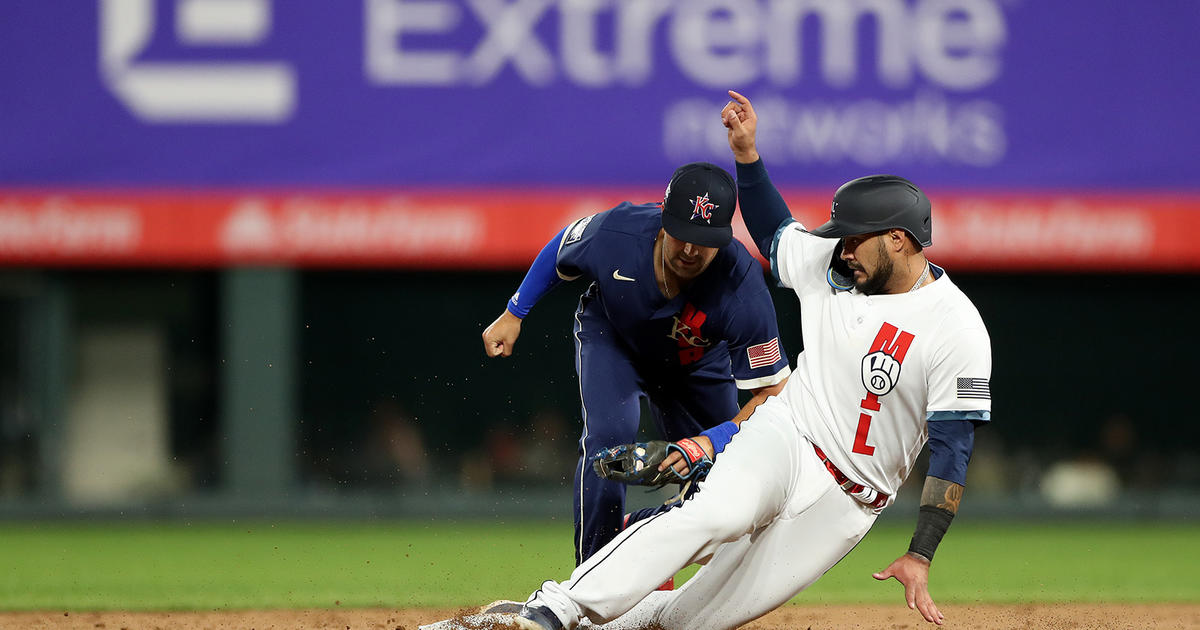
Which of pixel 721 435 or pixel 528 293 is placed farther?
pixel 528 293

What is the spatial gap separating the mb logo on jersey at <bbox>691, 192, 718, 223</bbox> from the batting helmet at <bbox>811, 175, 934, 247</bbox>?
55 centimetres

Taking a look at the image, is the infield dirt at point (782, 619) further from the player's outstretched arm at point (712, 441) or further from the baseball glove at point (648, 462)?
the baseball glove at point (648, 462)

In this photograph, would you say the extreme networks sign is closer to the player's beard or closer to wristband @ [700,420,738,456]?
wristband @ [700,420,738,456]

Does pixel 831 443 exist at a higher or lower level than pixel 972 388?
lower

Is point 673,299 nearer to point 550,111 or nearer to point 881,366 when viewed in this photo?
point 881,366

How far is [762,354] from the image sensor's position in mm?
4879

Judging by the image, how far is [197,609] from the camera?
19.4 feet

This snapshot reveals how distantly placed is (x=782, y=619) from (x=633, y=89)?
22.8 ft

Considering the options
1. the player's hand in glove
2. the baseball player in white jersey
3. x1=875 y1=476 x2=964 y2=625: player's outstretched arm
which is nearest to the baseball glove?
the player's hand in glove

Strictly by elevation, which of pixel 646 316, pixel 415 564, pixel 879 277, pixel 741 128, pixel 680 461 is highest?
pixel 741 128

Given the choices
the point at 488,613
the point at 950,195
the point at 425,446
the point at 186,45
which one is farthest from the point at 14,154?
the point at 488,613

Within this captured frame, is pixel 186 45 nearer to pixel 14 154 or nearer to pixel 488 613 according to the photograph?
pixel 14 154

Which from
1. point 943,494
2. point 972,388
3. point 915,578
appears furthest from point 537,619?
point 972,388

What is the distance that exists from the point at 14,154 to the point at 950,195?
7819mm
